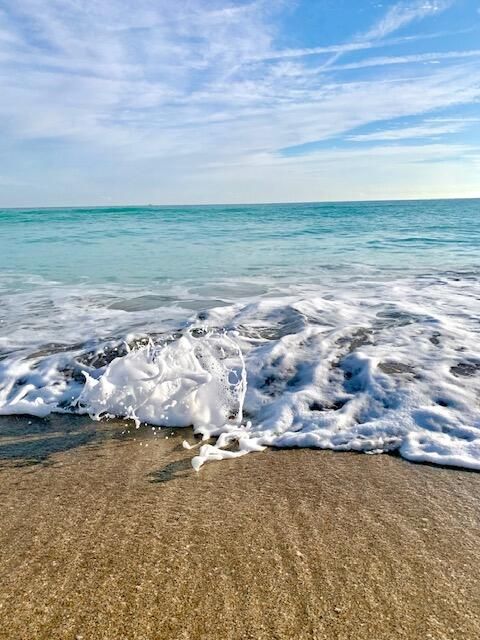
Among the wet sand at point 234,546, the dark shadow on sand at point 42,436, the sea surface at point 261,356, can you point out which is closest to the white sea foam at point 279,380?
the sea surface at point 261,356

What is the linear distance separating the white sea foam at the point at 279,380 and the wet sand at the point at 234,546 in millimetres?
307

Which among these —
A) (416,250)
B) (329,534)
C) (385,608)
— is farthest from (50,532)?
(416,250)

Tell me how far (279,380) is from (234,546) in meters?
2.13

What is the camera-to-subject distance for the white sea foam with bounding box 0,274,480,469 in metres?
3.27

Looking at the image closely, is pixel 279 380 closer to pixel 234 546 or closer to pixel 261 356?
pixel 261 356

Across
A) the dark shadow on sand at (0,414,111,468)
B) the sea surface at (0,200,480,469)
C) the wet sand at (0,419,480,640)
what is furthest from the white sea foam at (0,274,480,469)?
the wet sand at (0,419,480,640)

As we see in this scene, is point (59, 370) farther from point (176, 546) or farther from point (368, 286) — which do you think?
point (368, 286)

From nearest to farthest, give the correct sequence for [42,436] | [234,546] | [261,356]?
[234,546], [42,436], [261,356]

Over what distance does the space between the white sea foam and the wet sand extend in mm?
307

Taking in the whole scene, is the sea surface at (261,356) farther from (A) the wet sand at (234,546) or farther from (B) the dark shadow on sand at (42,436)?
(A) the wet sand at (234,546)

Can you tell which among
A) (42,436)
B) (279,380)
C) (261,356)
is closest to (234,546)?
(42,436)

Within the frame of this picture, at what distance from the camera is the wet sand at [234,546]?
175 centimetres

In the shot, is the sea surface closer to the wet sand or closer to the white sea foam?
the white sea foam

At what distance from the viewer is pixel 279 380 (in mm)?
4191
